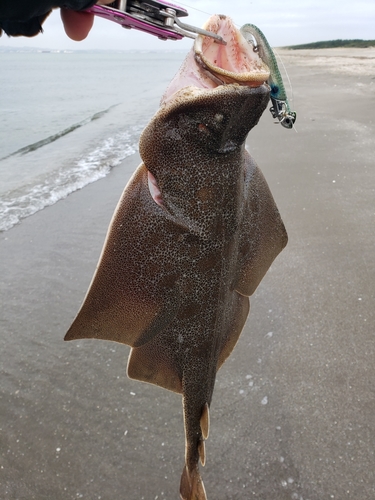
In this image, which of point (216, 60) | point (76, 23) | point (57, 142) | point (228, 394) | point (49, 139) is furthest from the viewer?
point (49, 139)

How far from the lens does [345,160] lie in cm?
749

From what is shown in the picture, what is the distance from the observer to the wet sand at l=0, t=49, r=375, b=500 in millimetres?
2500

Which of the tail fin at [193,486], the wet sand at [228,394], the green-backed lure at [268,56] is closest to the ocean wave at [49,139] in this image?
the wet sand at [228,394]

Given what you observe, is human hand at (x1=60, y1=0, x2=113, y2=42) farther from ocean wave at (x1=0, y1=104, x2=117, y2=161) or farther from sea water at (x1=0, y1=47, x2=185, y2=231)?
ocean wave at (x1=0, y1=104, x2=117, y2=161)

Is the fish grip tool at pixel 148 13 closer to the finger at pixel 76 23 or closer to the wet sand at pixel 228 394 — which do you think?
A: the finger at pixel 76 23

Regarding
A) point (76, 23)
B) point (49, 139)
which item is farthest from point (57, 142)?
point (76, 23)

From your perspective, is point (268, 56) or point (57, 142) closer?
point (268, 56)

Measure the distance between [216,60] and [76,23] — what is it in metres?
0.97

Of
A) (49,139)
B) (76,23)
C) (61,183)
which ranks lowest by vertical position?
(49,139)

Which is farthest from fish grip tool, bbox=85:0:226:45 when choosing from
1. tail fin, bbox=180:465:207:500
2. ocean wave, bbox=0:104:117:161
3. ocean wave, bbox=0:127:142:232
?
ocean wave, bbox=0:104:117:161

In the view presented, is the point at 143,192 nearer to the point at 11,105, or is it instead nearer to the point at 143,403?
the point at 143,403

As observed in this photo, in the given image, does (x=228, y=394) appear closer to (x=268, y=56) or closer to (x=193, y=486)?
(x=193, y=486)

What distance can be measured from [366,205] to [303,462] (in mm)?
4097

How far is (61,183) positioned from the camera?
25.6ft
